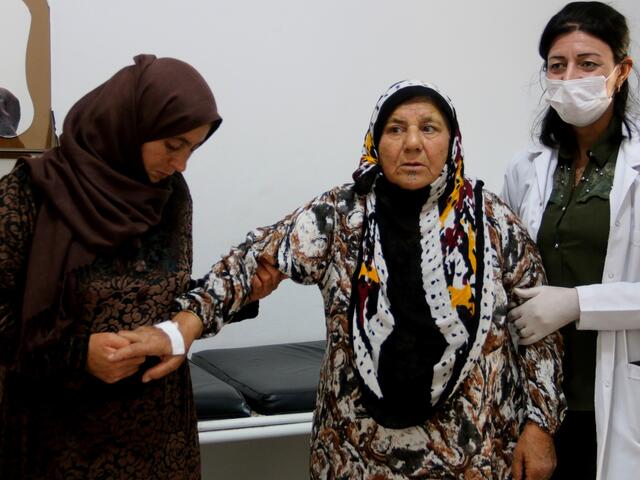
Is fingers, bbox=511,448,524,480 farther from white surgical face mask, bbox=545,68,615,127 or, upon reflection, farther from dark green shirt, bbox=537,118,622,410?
white surgical face mask, bbox=545,68,615,127

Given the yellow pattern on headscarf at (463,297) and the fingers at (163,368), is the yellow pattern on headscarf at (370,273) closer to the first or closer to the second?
the yellow pattern on headscarf at (463,297)

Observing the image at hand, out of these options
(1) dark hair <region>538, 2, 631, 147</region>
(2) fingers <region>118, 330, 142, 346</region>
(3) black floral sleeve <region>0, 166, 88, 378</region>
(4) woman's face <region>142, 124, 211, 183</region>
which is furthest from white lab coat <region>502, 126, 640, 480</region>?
(3) black floral sleeve <region>0, 166, 88, 378</region>

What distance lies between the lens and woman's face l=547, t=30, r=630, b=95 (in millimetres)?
1813

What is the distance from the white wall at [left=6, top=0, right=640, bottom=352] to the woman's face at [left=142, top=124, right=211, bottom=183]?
1.17m

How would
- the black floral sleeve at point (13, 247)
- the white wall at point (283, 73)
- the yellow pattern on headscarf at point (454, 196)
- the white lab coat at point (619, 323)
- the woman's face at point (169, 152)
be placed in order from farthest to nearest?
the white wall at point (283, 73) → the white lab coat at point (619, 323) → the yellow pattern on headscarf at point (454, 196) → the woman's face at point (169, 152) → the black floral sleeve at point (13, 247)

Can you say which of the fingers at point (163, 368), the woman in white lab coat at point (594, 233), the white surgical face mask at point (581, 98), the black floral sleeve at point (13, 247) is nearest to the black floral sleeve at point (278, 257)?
the fingers at point (163, 368)

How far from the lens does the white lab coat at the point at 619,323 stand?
5.71 ft

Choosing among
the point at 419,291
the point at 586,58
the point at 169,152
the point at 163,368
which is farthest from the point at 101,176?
the point at 586,58

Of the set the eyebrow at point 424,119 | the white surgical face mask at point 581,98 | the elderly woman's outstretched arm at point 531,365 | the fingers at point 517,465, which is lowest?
the fingers at point 517,465

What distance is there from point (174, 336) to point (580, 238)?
102cm

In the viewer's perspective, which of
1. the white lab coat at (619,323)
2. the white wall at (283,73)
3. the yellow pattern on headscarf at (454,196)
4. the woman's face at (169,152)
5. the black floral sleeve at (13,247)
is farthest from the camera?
the white wall at (283,73)

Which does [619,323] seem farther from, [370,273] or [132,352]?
[132,352]

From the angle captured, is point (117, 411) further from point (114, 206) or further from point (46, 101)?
point (46, 101)

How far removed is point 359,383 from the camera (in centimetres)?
153
